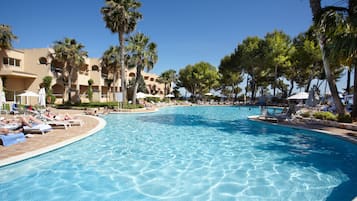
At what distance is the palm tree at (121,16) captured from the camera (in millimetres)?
22375

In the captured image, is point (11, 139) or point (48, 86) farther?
point (48, 86)

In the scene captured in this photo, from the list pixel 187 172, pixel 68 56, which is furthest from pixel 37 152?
pixel 68 56

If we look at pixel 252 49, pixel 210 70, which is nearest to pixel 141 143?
pixel 252 49

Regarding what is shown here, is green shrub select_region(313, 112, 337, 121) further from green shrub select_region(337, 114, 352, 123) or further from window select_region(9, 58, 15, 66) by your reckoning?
window select_region(9, 58, 15, 66)

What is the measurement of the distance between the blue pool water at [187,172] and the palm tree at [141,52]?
1844 centimetres

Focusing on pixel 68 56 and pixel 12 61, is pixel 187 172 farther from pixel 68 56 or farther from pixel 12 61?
pixel 12 61

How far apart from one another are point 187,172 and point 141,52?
22.5m

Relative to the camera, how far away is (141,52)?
25.8m

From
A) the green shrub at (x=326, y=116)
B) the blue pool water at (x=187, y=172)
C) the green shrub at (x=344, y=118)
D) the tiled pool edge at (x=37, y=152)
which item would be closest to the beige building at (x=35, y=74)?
the tiled pool edge at (x=37, y=152)

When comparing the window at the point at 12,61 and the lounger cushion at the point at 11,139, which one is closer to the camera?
the lounger cushion at the point at 11,139

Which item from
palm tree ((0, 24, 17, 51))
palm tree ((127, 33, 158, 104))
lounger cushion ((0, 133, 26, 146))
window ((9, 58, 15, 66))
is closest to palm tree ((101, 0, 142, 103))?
palm tree ((127, 33, 158, 104))

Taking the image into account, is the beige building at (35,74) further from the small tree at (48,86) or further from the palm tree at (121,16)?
the palm tree at (121,16)

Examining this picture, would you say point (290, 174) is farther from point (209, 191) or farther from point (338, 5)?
point (338, 5)

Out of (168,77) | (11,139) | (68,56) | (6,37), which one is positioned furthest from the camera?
(168,77)
